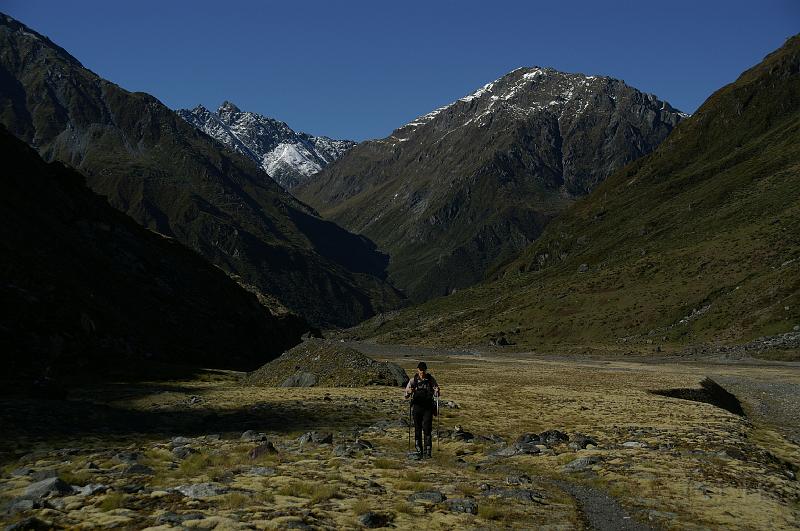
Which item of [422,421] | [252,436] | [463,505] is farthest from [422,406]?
[463,505]

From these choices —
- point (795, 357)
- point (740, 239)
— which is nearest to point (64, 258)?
point (795, 357)

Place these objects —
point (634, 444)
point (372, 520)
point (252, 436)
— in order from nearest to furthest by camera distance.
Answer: point (372, 520)
point (634, 444)
point (252, 436)

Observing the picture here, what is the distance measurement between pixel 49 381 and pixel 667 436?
3126cm

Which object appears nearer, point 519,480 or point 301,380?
point 519,480

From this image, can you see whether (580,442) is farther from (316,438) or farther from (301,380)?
(301,380)

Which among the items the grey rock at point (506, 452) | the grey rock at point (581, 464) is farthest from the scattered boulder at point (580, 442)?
the grey rock at point (581, 464)

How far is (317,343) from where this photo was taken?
56.5 meters

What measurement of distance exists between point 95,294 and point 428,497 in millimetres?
68768

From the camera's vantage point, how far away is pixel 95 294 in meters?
73.8

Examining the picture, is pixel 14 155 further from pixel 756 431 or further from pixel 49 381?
pixel 756 431

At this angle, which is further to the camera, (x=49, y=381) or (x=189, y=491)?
(x=49, y=381)

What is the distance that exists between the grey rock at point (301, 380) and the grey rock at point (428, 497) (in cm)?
3560

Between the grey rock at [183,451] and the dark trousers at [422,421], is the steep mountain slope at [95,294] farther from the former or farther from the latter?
the dark trousers at [422,421]

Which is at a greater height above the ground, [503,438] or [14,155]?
[14,155]
